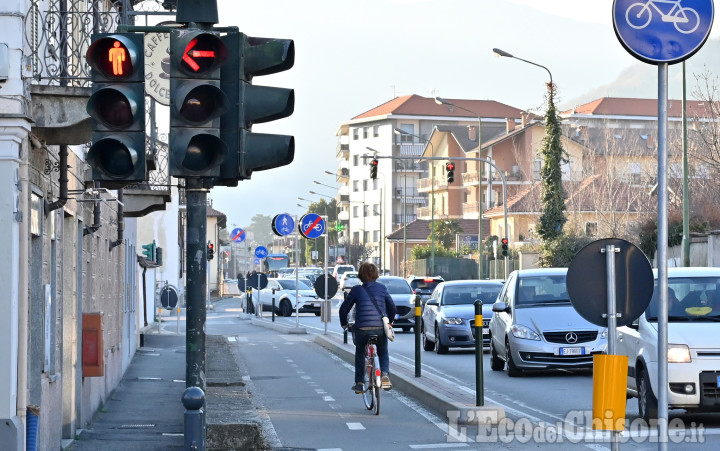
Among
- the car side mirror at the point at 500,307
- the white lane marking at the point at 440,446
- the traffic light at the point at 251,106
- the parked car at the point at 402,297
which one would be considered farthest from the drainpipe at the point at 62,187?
the parked car at the point at 402,297

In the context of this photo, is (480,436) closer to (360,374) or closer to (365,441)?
(365,441)

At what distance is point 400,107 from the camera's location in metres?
148

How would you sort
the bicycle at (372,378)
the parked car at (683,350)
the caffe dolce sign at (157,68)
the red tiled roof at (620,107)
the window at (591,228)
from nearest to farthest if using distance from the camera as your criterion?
the parked car at (683,350) < the bicycle at (372,378) < the caffe dolce sign at (157,68) < the window at (591,228) < the red tiled roof at (620,107)

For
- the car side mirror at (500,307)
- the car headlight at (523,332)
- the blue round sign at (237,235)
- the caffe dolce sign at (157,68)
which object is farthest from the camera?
the blue round sign at (237,235)

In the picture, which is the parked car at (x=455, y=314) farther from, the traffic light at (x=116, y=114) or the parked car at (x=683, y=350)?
the traffic light at (x=116, y=114)

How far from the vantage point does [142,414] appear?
701 inches

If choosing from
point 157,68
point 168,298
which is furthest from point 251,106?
point 168,298

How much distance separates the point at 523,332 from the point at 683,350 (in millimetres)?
7680

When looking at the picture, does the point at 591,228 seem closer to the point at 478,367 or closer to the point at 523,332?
the point at 523,332

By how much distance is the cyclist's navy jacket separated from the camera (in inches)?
643

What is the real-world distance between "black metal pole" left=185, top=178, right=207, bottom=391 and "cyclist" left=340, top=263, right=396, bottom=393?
→ 7954 millimetres

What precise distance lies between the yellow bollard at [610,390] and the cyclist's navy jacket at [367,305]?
27.5 ft

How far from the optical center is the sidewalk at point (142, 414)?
1439cm

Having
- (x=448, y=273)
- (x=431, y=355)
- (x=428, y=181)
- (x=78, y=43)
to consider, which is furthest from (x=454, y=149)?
(x=78, y=43)
